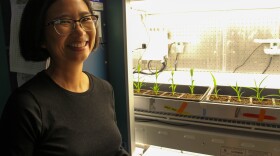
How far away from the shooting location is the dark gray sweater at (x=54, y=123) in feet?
2.27

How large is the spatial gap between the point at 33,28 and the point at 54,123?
0.32 meters

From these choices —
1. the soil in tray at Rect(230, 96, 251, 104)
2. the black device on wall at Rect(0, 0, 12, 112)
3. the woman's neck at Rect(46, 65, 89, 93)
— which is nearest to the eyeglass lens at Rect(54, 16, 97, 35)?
the woman's neck at Rect(46, 65, 89, 93)

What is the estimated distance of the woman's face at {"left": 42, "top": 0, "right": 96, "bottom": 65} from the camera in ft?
2.58

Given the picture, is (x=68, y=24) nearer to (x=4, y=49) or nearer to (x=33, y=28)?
(x=33, y=28)

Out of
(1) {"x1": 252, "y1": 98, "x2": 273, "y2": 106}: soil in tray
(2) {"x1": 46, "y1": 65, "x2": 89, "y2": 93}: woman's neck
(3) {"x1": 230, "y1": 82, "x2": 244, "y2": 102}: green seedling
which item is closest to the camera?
(2) {"x1": 46, "y1": 65, "x2": 89, "y2": 93}: woman's neck

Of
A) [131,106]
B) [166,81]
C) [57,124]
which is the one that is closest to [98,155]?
[57,124]

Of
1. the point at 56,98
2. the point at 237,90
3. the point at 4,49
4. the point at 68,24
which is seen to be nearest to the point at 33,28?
the point at 68,24

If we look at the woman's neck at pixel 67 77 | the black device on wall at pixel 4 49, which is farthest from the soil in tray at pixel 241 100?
the black device on wall at pixel 4 49

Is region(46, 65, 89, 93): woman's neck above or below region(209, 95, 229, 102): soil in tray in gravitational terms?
above

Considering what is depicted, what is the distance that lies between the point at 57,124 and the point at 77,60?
0.22m

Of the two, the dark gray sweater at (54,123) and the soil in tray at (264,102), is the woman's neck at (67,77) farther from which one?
the soil in tray at (264,102)

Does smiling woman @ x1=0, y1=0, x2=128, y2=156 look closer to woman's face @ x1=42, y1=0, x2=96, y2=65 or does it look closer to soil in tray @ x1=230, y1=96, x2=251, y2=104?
woman's face @ x1=42, y1=0, x2=96, y2=65

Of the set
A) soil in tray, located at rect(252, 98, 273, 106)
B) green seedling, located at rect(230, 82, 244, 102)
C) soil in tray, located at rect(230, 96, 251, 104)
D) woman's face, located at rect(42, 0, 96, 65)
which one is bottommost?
soil in tray, located at rect(252, 98, 273, 106)

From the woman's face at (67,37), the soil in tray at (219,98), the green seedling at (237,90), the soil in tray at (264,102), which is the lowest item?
the soil in tray at (264,102)
